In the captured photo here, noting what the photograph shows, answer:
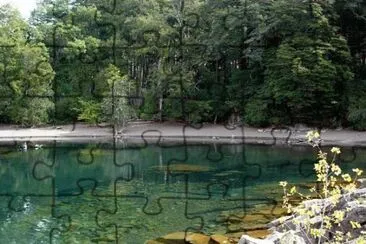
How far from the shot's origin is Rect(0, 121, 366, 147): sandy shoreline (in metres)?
23.6

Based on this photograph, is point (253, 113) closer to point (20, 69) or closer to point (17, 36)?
point (20, 69)

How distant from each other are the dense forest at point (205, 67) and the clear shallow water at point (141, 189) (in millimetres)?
4483

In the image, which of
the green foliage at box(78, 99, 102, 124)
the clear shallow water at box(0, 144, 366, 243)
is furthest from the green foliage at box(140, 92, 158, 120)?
the clear shallow water at box(0, 144, 366, 243)

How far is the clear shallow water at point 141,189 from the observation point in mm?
10781

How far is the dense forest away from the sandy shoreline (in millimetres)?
610

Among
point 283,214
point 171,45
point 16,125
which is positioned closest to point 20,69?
point 16,125

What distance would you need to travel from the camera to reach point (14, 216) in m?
12.2

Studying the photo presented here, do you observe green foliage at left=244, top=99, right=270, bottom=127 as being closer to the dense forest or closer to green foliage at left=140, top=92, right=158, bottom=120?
the dense forest

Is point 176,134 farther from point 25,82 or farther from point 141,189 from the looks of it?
point 141,189

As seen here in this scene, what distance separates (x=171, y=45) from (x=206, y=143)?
20.5 ft

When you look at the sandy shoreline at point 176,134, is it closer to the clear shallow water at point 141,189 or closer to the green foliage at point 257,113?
the green foliage at point 257,113
